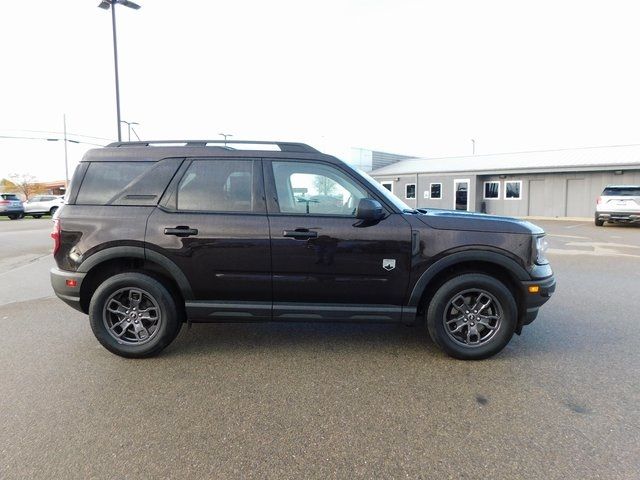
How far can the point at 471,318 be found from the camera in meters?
3.98

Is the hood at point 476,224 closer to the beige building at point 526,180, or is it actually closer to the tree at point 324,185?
the tree at point 324,185

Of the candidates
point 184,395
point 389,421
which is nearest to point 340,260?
point 389,421

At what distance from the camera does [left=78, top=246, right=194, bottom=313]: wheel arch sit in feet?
12.9

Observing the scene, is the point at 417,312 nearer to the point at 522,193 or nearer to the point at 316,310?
the point at 316,310

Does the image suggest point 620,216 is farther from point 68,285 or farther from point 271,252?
point 68,285

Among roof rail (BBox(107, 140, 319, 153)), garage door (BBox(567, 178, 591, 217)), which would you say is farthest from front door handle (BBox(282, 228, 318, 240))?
garage door (BBox(567, 178, 591, 217))

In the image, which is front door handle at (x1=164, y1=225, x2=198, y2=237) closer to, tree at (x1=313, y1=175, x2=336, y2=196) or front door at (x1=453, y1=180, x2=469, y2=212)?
tree at (x1=313, y1=175, x2=336, y2=196)

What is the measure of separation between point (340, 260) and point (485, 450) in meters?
1.85

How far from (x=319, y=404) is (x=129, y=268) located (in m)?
2.25

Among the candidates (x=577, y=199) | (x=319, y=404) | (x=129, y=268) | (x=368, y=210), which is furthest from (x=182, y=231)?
(x=577, y=199)

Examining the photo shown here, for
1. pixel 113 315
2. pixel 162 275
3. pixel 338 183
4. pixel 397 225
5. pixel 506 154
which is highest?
pixel 506 154

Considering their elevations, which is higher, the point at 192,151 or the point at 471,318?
the point at 192,151

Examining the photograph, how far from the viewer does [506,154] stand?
3131 cm

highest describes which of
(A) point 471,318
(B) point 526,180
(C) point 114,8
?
(C) point 114,8
